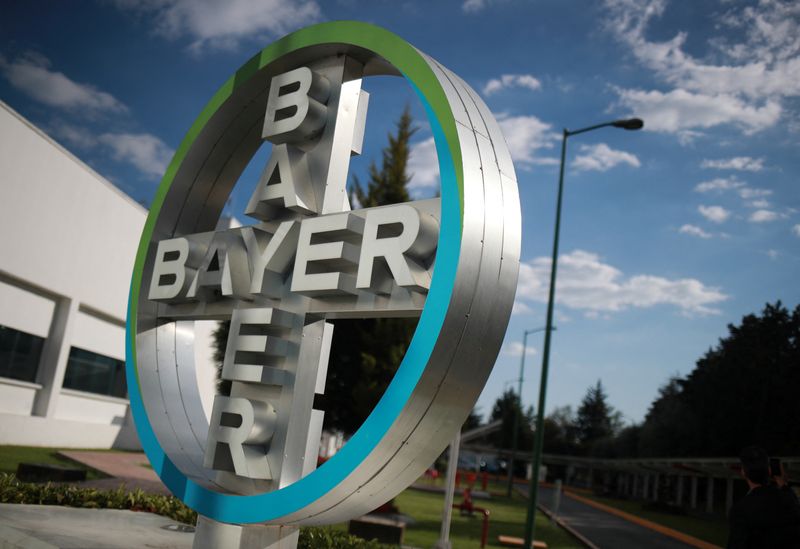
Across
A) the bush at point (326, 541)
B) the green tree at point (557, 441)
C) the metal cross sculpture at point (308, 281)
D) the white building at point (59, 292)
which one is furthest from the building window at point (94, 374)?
the green tree at point (557, 441)

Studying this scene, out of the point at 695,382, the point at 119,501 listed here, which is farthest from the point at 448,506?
the point at 695,382

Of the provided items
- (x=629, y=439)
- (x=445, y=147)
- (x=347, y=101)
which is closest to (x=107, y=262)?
(x=347, y=101)

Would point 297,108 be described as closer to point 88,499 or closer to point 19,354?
point 88,499

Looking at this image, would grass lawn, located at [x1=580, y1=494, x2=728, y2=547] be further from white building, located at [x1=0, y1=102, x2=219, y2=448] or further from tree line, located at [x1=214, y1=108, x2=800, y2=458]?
white building, located at [x1=0, y1=102, x2=219, y2=448]

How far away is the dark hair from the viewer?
16.0 feet

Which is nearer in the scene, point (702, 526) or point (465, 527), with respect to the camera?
point (465, 527)

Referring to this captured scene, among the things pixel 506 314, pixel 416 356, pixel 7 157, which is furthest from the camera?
pixel 7 157

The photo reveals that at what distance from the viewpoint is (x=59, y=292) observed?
70.2ft

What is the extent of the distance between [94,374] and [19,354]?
451 centimetres

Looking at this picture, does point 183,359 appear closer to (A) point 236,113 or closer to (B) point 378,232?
(A) point 236,113

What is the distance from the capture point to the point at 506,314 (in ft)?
18.0

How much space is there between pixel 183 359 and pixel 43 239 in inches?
563

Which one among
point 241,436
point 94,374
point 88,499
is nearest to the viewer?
point 241,436

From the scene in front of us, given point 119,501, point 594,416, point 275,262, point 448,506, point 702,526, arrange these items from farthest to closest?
point 594,416
point 702,526
point 448,506
point 119,501
point 275,262
